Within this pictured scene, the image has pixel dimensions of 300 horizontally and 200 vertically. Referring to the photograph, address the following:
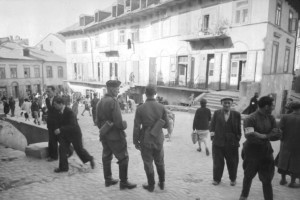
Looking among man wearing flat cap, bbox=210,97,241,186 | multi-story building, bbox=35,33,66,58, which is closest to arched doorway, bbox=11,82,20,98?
multi-story building, bbox=35,33,66,58

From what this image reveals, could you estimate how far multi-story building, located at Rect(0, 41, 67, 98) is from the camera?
34.0 metres

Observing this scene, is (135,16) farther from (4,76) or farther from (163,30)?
(4,76)

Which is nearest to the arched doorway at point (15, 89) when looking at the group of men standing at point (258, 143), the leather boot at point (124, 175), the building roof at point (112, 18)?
the building roof at point (112, 18)

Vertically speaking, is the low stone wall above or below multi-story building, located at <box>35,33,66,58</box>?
below

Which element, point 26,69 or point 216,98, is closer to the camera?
point 216,98


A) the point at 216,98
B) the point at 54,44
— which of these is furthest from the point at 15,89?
the point at 216,98

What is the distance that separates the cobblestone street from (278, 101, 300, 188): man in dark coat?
488 millimetres

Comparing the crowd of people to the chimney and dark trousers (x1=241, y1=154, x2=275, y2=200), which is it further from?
the chimney

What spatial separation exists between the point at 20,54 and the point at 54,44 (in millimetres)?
8605

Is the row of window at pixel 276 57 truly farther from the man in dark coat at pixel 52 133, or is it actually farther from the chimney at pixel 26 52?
the chimney at pixel 26 52

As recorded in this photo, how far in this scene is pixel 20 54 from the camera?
36.0 meters

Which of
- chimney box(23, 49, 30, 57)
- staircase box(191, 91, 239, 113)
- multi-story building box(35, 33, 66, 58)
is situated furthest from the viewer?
multi-story building box(35, 33, 66, 58)

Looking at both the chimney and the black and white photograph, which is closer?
the black and white photograph

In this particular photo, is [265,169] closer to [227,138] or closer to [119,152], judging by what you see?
[227,138]
